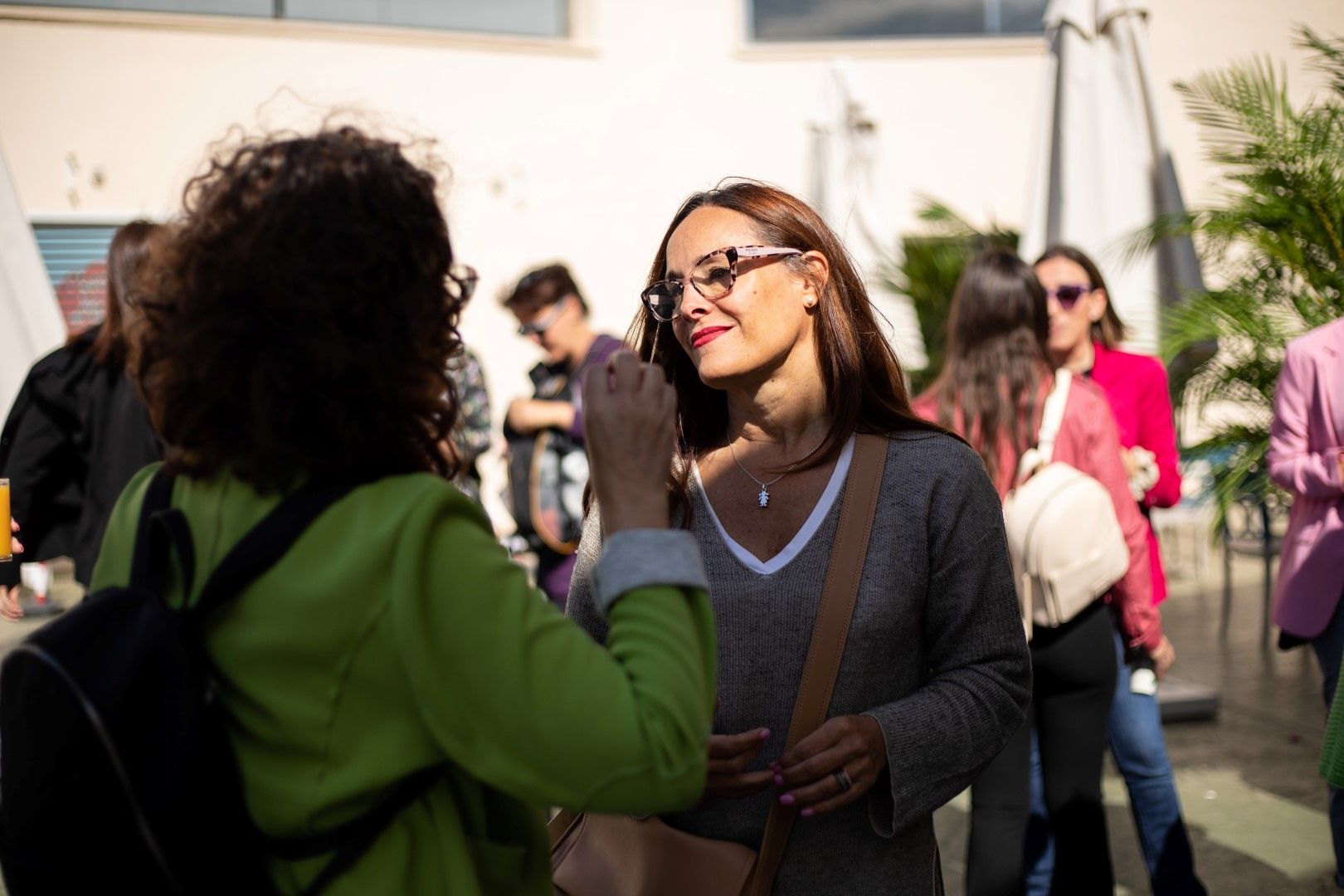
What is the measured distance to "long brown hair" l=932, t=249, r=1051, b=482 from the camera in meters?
3.39

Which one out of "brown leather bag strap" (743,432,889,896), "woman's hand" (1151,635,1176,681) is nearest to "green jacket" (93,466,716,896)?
"brown leather bag strap" (743,432,889,896)

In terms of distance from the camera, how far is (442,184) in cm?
135

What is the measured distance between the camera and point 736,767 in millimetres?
1660

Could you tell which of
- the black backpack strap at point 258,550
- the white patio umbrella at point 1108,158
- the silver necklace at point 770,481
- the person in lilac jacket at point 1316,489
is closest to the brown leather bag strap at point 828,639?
the silver necklace at point 770,481

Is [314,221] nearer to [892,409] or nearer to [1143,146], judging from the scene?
[892,409]

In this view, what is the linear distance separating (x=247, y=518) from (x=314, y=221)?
30 centimetres

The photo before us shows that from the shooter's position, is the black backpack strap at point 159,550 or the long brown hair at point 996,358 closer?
the black backpack strap at point 159,550

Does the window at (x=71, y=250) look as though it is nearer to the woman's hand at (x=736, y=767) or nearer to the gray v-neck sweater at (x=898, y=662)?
the gray v-neck sweater at (x=898, y=662)

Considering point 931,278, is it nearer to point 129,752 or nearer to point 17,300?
point 17,300

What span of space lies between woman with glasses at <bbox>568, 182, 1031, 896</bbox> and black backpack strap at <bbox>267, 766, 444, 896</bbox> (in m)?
0.59

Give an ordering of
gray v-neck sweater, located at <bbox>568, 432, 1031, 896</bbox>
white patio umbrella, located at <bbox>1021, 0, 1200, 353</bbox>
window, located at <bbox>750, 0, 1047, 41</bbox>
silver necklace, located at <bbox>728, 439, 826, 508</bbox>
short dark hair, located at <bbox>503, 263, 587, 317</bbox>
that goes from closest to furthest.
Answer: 1. gray v-neck sweater, located at <bbox>568, 432, 1031, 896</bbox>
2. silver necklace, located at <bbox>728, 439, 826, 508</bbox>
3. short dark hair, located at <bbox>503, 263, 587, 317</bbox>
4. white patio umbrella, located at <bbox>1021, 0, 1200, 353</bbox>
5. window, located at <bbox>750, 0, 1047, 41</bbox>

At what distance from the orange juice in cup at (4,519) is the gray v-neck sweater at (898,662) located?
4.16ft

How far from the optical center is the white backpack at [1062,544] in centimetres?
318

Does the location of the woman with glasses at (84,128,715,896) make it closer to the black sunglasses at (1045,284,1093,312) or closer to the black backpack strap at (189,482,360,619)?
the black backpack strap at (189,482,360,619)
